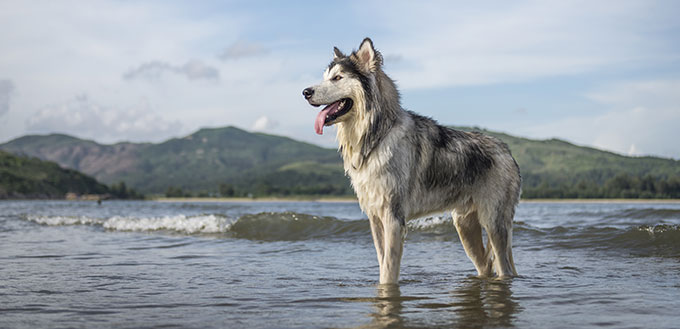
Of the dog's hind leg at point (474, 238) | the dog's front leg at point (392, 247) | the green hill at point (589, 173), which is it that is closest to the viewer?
the dog's front leg at point (392, 247)

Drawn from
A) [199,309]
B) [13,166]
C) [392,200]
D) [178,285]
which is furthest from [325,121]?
[13,166]

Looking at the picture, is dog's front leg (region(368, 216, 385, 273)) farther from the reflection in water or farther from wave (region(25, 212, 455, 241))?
wave (region(25, 212, 455, 241))

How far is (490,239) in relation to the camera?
7980mm

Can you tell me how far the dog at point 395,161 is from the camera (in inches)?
268

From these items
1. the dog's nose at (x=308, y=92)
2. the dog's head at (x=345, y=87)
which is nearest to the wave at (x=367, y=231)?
the dog's head at (x=345, y=87)

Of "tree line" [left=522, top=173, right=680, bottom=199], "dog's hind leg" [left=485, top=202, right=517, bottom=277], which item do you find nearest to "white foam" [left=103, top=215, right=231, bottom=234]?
"dog's hind leg" [left=485, top=202, right=517, bottom=277]

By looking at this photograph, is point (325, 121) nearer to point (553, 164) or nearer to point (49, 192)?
point (49, 192)

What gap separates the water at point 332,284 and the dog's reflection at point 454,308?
19mm

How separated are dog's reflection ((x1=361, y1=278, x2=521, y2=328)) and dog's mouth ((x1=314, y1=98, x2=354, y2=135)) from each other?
2.09 m

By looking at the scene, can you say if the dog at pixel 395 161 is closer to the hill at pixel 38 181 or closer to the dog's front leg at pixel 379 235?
the dog's front leg at pixel 379 235

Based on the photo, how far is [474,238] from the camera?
840cm

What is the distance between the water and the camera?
5438mm

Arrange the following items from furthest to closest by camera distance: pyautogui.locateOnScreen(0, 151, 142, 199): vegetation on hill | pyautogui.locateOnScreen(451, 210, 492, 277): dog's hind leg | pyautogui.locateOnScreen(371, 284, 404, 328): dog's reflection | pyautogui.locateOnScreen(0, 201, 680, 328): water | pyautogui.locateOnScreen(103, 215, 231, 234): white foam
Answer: pyautogui.locateOnScreen(0, 151, 142, 199): vegetation on hill → pyautogui.locateOnScreen(103, 215, 231, 234): white foam → pyautogui.locateOnScreen(451, 210, 492, 277): dog's hind leg → pyautogui.locateOnScreen(0, 201, 680, 328): water → pyautogui.locateOnScreen(371, 284, 404, 328): dog's reflection

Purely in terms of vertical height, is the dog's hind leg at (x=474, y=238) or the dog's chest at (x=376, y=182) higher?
the dog's chest at (x=376, y=182)
